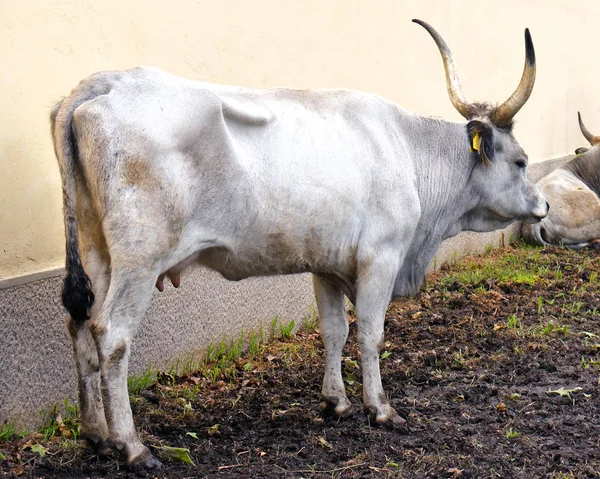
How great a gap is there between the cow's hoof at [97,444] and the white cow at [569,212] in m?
6.56

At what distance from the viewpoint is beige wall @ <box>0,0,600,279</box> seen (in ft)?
14.9

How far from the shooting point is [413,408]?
5070 mm

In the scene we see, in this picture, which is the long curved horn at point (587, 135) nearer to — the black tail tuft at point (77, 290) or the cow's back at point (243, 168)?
the cow's back at point (243, 168)

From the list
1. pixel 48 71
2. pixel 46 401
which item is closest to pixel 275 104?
pixel 48 71

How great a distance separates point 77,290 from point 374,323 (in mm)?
1678

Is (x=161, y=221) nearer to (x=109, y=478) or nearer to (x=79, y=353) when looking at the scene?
(x=79, y=353)

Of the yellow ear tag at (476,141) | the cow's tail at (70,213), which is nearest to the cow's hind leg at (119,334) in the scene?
the cow's tail at (70,213)

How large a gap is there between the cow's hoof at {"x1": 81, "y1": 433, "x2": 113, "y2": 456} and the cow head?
2.75 meters

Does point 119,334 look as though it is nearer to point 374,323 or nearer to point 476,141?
point 374,323

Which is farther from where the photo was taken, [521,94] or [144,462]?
[521,94]

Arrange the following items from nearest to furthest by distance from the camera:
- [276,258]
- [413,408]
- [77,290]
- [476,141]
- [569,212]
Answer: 1. [77,290]
2. [276,258]
3. [413,408]
4. [476,141]
5. [569,212]

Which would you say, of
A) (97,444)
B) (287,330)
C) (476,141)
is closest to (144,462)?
(97,444)

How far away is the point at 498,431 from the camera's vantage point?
465 cm

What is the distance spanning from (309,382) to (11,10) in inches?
108
